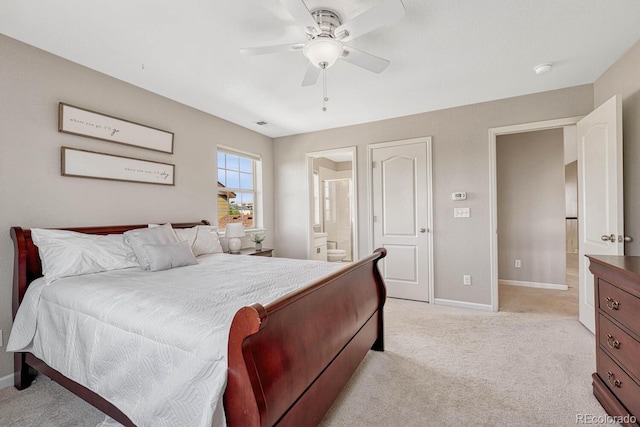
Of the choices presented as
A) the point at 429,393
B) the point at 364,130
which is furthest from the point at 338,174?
the point at 429,393

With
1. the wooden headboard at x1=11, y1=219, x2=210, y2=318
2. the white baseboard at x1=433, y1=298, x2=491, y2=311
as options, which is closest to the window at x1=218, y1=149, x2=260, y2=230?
the wooden headboard at x1=11, y1=219, x2=210, y2=318

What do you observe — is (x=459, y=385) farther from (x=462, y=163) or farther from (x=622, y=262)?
(x=462, y=163)

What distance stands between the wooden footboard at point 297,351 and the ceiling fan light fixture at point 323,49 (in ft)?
4.60

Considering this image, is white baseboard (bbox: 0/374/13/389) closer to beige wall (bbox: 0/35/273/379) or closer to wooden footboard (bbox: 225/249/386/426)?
beige wall (bbox: 0/35/273/379)

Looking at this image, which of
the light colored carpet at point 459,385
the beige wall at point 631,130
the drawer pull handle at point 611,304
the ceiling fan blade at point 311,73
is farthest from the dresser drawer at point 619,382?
the ceiling fan blade at point 311,73

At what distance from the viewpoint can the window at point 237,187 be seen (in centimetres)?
405

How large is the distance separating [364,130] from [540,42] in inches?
88.2

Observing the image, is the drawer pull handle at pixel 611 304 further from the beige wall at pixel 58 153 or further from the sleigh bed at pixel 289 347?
the beige wall at pixel 58 153

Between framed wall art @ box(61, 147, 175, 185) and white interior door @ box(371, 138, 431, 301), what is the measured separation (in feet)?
8.77

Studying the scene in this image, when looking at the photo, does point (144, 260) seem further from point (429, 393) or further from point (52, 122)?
point (429, 393)

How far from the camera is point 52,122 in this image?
2.29 meters

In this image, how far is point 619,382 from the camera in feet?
5.11

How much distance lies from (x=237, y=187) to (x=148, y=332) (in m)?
3.20

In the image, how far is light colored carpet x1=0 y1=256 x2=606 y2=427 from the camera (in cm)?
168
